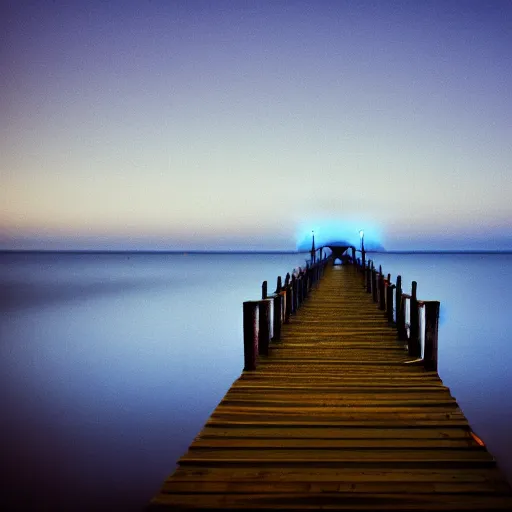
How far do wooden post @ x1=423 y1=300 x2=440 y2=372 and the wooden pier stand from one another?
0.01 m

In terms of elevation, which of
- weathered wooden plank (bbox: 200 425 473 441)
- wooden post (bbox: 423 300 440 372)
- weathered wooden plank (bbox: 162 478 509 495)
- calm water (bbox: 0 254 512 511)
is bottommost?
calm water (bbox: 0 254 512 511)

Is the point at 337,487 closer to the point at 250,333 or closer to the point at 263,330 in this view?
the point at 250,333

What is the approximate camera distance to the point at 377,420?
3.82 metres

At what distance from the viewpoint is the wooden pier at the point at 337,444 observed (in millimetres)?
2686

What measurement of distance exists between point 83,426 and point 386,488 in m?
7.51

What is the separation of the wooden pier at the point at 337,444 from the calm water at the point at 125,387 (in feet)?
9.99

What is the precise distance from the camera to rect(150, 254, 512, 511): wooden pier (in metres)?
2.69

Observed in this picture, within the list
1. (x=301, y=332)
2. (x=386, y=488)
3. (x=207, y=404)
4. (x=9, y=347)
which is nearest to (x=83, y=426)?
(x=207, y=404)

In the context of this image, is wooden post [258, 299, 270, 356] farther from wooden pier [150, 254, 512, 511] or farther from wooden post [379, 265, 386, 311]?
Result: wooden post [379, 265, 386, 311]

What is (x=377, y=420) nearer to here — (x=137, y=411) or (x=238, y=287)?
(x=137, y=411)

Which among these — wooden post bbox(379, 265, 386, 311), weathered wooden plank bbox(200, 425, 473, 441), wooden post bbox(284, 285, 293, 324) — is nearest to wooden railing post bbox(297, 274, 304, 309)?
wooden post bbox(284, 285, 293, 324)

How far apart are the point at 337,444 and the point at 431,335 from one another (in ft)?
9.35

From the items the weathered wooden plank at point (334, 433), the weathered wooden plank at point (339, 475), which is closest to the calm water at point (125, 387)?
the weathered wooden plank at point (334, 433)

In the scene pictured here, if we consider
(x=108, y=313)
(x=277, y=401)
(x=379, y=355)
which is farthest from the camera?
(x=108, y=313)
